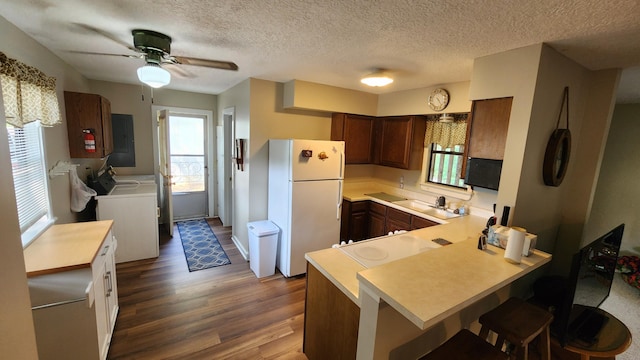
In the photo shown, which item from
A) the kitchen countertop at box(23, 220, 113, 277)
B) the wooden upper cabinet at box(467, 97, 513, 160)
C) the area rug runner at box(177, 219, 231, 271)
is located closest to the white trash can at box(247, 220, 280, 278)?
the area rug runner at box(177, 219, 231, 271)

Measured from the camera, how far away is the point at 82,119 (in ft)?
9.25

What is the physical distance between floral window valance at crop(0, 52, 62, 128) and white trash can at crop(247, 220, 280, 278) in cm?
212

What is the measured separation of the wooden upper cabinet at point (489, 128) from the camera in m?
2.06

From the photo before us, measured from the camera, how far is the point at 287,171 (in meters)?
3.10

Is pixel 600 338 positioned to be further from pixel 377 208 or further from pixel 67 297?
pixel 67 297

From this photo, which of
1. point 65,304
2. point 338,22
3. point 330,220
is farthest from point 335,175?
point 65,304

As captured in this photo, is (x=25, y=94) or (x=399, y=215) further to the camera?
(x=399, y=215)

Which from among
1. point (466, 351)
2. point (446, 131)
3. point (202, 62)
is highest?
point (202, 62)

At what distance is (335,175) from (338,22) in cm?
193

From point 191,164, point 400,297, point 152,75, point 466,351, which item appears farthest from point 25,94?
point 191,164

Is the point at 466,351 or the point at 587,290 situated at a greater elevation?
the point at 587,290

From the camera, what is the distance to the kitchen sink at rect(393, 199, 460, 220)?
319 cm

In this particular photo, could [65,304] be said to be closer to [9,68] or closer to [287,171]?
[9,68]

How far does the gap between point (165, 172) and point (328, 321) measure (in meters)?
3.60
